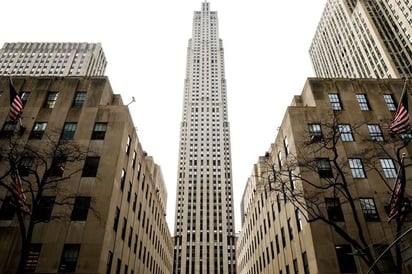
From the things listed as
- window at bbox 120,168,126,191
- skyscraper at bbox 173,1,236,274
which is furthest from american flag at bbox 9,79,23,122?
skyscraper at bbox 173,1,236,274

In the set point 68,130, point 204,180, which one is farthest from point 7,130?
point 204,180

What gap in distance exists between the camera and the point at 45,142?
30234mm

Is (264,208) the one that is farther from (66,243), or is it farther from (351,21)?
(351,21)

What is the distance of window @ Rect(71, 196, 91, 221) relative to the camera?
25.6 m

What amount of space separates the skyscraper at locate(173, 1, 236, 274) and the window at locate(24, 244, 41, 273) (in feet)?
295

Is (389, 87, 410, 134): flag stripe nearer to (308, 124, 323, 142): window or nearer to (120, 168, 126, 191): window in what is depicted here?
(308, 124, 323, 142): window

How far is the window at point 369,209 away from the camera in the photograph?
25.9 metres

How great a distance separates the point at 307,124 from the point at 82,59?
5181 inches

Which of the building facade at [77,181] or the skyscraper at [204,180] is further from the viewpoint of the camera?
the skyscraper at [204,180]

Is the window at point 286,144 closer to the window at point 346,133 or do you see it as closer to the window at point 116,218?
the window at point 346,133

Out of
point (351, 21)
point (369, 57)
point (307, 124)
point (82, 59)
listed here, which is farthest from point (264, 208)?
point (82, 59)

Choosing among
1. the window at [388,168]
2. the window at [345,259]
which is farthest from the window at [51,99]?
the window at [388,168]

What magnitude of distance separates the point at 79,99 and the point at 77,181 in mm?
10963

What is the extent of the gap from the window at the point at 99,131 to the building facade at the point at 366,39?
302ft
